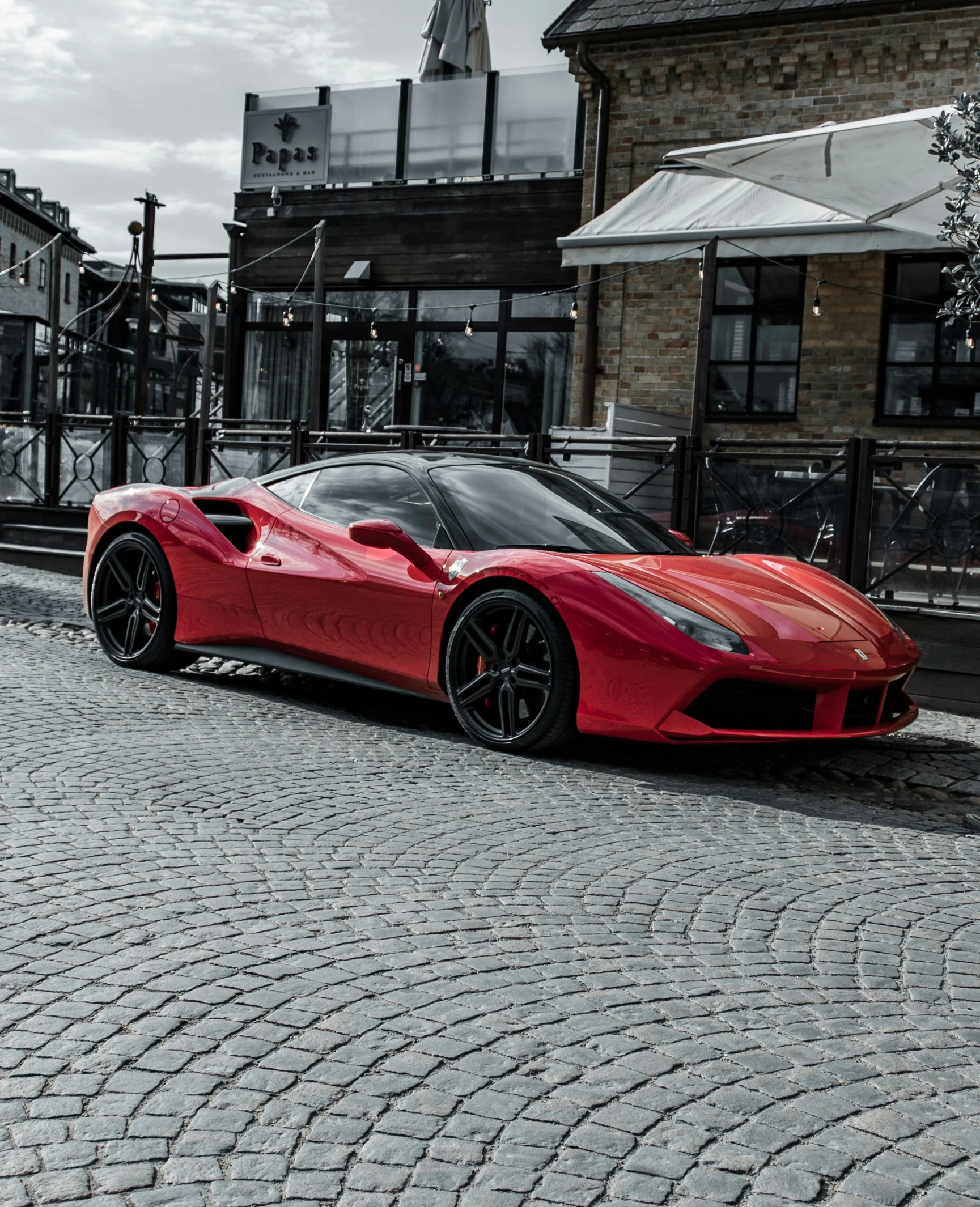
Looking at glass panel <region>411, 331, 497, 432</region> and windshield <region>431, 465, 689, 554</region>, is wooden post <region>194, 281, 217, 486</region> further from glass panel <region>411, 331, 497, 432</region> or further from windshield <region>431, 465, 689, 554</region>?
windshield <region>431, 465, 689, 554</region>

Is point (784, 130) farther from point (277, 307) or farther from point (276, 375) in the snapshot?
point (276, 375)

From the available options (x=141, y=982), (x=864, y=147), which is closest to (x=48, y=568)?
(x=864, y=147)

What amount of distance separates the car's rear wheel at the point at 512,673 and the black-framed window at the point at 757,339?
10.3 metres

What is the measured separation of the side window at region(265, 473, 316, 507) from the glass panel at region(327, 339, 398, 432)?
38.3 ft

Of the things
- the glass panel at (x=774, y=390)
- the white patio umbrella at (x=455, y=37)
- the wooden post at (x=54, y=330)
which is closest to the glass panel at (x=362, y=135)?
the white patio umbrella at (x=455, y=37)

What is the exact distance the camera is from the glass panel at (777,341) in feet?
51.6

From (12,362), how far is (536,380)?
52.7ft

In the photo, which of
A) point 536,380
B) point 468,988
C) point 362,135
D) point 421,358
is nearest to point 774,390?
point 536,380

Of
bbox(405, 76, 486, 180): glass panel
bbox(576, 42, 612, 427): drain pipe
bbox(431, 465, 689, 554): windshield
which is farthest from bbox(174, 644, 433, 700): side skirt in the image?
bbox(405, 76, 486, 180): glass panel

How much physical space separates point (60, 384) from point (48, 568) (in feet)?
114

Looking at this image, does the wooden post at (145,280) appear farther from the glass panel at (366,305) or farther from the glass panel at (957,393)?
the glass panel at (957,393)

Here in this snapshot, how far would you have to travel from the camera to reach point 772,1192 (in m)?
2.18

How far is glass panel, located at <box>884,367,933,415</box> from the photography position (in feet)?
49.4

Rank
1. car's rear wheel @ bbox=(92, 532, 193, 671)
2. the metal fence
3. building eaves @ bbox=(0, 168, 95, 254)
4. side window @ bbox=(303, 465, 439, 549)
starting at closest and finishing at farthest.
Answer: side window @ bbox=(303, 465, 439, 549) → car's rear wheel @ bbox=(92, 532, 193, 671) → the metal fence → building eaves @ bbox=(0, 168, 95, 254)
